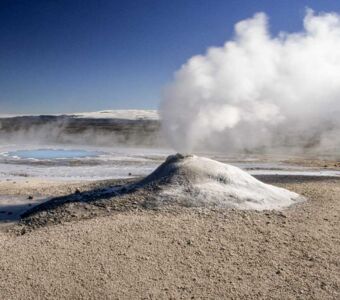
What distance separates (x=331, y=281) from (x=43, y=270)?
3387 millimetres

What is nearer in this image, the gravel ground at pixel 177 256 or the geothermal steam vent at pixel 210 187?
the gravel ground at pixel 177 256

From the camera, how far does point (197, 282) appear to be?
5.05 m

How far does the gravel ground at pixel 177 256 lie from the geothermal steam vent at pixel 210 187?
359 mm

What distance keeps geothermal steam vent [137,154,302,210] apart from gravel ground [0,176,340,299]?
0.36 metres

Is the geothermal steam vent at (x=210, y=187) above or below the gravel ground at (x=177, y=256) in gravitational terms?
above

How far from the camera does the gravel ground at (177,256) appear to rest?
16.0 feet

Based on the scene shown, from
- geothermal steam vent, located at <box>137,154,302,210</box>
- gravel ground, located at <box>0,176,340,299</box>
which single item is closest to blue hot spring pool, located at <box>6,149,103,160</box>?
geothermal steam vent, located at <box>137,154,302,210</box>

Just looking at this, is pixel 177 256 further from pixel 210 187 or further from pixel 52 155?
pixel 52 155

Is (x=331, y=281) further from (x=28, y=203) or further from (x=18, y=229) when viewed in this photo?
(x=28, y=203)

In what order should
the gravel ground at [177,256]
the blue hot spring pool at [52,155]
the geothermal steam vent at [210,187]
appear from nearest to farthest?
the gravel ground at [177,256], the geothermal steam vent at [210,187], the blue hot spring pool at [52,155]

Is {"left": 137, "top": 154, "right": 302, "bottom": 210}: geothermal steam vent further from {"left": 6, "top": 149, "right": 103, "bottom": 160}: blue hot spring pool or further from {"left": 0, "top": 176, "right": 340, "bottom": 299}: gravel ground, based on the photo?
{"left": 6, "top": 149, "right": 103, "bottom": 160}: blue hot spring pool

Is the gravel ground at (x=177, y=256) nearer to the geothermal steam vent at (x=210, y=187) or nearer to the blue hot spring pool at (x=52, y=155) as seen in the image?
the geothermal steam vent at (x=210, y=187)

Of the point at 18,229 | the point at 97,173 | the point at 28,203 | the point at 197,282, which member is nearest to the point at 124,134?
the point at 97,173

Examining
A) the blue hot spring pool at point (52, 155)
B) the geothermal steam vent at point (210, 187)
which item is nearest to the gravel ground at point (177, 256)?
the geothermal steam vent at point (210, 187)
